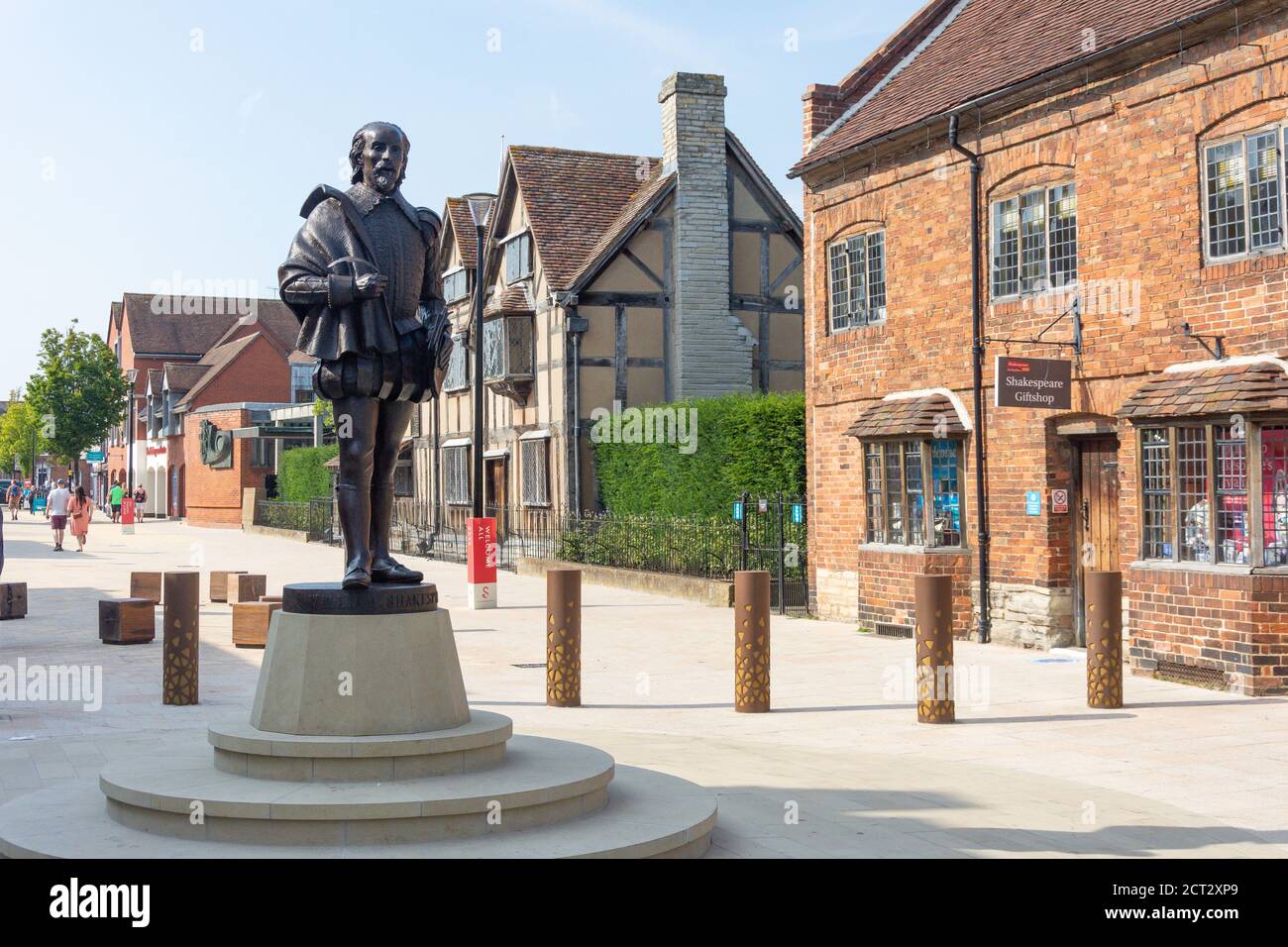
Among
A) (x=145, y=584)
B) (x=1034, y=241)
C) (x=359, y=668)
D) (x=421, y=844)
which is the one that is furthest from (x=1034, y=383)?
(x=145, y=584)

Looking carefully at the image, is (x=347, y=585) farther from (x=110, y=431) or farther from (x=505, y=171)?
(x=110, y=431)

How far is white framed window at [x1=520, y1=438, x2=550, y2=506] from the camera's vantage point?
3038 cm

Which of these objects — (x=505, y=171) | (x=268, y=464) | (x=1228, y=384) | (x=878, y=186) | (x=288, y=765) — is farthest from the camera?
(x=268, y=464)

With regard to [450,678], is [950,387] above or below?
above

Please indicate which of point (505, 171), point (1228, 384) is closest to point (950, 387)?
point (1228, 384)

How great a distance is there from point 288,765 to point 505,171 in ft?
88.6

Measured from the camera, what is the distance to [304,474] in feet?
153

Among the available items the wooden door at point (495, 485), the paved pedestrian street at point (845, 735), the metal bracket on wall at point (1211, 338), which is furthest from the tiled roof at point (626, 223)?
the metal bracket on wall at point (1211, 338)

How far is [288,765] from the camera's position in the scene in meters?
6.65

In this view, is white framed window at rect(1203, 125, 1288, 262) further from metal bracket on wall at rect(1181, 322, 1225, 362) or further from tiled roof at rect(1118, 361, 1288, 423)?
tiled roof at rect(1118, 361, 1288, 423)

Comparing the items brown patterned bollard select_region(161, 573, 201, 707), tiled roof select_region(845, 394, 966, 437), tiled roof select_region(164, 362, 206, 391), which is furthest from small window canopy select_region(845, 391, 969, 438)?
tiled roof select_region(164, 362, 206, 391)

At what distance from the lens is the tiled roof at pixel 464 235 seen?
115ft

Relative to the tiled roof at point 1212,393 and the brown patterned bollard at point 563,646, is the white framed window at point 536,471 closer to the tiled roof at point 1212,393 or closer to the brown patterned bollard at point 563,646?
the tiled roof at point 1212,393

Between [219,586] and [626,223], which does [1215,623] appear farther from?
[626,223]
